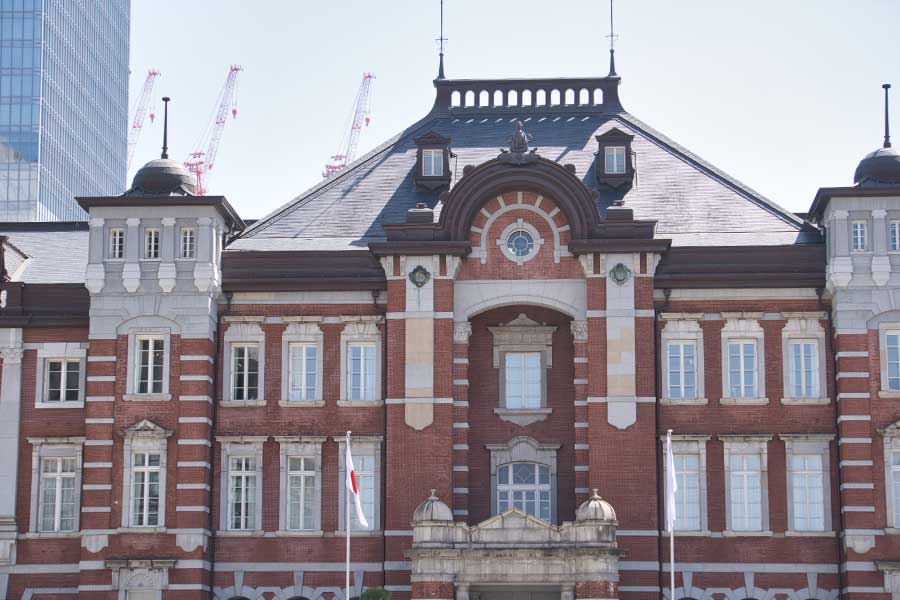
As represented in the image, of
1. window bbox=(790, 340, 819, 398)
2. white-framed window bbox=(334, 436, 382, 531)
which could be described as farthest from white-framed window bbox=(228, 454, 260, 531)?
window bbox=(790, 340, 819, 398)

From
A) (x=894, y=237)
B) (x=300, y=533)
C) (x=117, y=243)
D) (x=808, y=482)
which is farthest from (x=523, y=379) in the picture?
(x=117, y=243)

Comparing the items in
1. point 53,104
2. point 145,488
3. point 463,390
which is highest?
point 53,104

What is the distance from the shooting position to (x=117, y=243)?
56.0 metres

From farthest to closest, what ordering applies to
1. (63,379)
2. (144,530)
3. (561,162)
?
(561,162)
(63,379)
(144,530)

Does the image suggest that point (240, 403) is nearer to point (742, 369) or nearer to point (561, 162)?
point (561, 162)

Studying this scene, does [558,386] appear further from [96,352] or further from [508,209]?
[96,352]

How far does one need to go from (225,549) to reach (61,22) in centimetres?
10076

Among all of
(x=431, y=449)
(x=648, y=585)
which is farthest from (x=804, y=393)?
(x=431, y=449)

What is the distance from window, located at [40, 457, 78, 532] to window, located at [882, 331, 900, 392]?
25.3 meters

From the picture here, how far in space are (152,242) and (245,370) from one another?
16.4 feet

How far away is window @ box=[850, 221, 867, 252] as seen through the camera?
178 feet

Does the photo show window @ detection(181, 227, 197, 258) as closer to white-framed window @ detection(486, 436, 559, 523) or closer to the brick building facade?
the brick building facade

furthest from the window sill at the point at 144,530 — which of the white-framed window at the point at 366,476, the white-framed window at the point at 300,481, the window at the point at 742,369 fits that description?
the window at the point at 742,369

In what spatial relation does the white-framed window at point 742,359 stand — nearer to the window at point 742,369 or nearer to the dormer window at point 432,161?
the window at point 742,369
